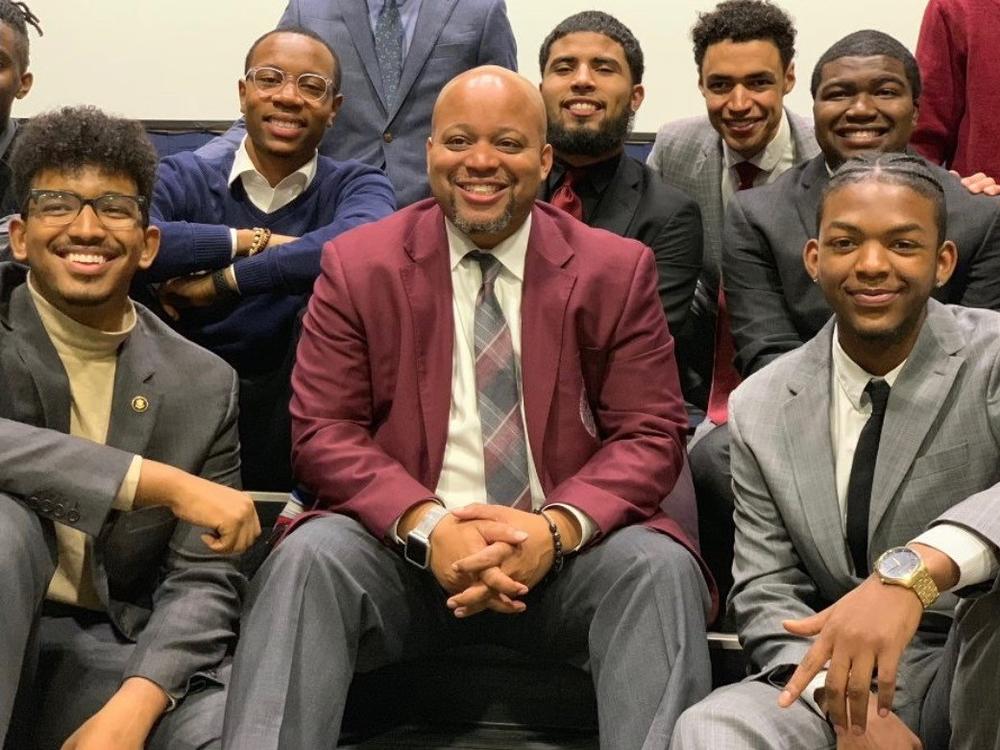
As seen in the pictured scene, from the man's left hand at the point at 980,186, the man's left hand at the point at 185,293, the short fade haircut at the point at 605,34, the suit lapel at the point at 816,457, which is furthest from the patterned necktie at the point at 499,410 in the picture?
the short fade haircut at the point at 605,34

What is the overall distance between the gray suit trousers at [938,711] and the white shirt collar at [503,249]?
802mm

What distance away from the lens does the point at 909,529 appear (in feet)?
7.42

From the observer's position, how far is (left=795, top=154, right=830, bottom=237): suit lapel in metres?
2.99

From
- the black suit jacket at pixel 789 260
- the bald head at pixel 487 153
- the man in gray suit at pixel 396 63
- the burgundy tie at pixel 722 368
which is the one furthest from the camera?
the man in gray suit at pixel 396 63

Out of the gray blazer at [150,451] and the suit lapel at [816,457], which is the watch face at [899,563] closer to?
the suit lapel at [816,457]

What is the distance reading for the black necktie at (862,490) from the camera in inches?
89.8

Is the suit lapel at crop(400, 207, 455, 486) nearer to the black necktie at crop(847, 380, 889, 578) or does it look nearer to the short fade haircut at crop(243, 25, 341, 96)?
A: the black necktie at crop(847, 380, 889, 578)

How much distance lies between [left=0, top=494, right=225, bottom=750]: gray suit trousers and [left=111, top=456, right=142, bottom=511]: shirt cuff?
12cm

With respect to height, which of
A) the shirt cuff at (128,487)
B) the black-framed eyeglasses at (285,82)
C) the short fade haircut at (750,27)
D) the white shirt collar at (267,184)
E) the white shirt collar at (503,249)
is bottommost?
the shirt cuff at (128,487)

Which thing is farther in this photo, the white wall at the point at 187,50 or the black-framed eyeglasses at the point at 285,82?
the white wall at the point at 187,50

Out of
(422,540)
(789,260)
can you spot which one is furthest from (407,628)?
(789,260)

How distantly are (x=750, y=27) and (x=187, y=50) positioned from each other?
68.5 inches

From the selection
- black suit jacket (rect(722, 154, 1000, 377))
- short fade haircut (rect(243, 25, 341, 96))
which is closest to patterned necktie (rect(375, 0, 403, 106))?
short fade haircut (rect(243, 25, 341, 96))

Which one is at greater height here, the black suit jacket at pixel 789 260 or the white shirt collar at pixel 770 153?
the white shirt collar at pixel 770 153
